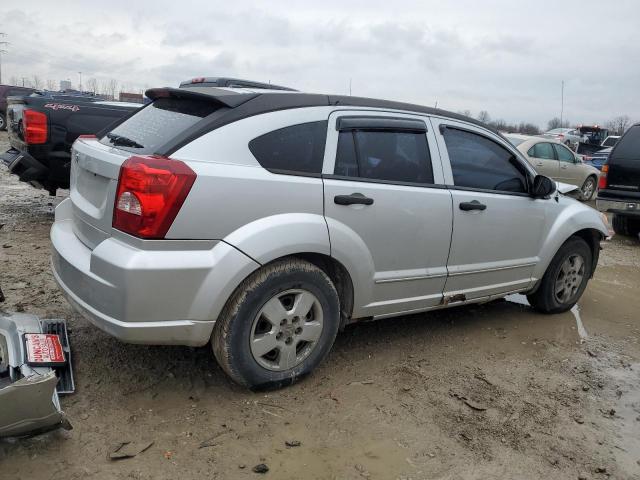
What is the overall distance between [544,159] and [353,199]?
430 inches

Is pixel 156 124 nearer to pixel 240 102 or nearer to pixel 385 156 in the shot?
pixel 240 102

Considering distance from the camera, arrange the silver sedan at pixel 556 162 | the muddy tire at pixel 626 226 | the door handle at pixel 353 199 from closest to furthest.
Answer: the door handle at pixel 353 199
the muddy tire at pixel 626 226
the silver sedan at pixel 556 162

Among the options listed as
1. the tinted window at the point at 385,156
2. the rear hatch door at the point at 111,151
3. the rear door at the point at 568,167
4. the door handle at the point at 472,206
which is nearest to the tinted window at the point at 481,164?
the door handle at the point at 472,206

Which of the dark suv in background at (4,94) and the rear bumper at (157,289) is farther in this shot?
the dark suv in background at (4,94)

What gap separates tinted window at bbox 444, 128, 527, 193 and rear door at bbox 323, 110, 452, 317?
0.22 meters

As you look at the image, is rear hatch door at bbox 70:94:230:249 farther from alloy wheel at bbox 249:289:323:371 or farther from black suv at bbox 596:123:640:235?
black suv at bbox 596:123:640:235

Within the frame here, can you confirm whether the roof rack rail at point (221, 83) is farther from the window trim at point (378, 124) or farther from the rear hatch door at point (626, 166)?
the rear hatch door at point (626, 166)

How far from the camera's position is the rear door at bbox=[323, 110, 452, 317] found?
328cm

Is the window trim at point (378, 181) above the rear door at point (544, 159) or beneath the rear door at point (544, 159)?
beneath

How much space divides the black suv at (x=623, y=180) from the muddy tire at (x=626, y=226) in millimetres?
961

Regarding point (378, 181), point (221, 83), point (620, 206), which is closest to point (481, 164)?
point (378, 181)

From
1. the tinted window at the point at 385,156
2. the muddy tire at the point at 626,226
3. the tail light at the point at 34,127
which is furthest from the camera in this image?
the muddy tire at the point at 626,226

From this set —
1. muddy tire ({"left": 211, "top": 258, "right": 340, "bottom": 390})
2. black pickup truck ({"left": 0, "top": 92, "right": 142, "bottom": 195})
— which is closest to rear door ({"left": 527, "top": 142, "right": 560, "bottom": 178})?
black pickup truck ({"left": 0, "top": 92, "right": 142, "bottom": 195})

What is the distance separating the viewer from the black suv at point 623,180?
841cm
